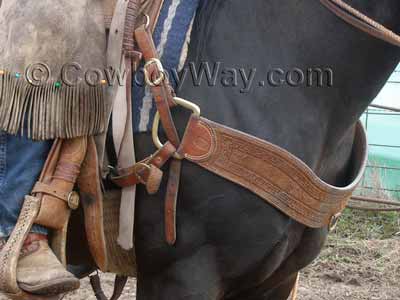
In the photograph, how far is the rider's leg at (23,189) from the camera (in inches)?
70.1

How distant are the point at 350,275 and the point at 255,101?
279 centimetres

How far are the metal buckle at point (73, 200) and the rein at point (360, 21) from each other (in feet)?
3.22

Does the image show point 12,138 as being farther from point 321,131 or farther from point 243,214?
point 321,131

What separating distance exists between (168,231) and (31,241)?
43cm

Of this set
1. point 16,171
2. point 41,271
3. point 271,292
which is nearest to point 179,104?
point 16,171

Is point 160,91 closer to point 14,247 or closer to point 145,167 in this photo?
point 145,167

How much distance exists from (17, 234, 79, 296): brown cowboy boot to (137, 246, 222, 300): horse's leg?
0.99 ft

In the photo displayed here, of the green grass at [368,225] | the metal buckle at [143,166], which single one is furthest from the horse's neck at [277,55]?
the green grass at [368,225]

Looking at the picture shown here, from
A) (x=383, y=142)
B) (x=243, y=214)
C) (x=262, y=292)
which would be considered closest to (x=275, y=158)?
(x=243, y=214)

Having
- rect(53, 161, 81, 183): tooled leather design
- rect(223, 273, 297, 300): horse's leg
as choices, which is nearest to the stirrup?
rect(53, 161, 81, 183): tooled leather design

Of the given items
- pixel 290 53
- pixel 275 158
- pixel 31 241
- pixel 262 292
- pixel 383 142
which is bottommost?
pixel 383 142

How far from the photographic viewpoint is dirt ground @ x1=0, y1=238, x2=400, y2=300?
3.96 meters

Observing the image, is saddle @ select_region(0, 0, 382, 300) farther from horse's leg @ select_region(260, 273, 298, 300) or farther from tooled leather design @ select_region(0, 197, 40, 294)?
horse's leg @ select_region(260, 273, 298, 300)

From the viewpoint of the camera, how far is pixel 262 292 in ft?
7.41
